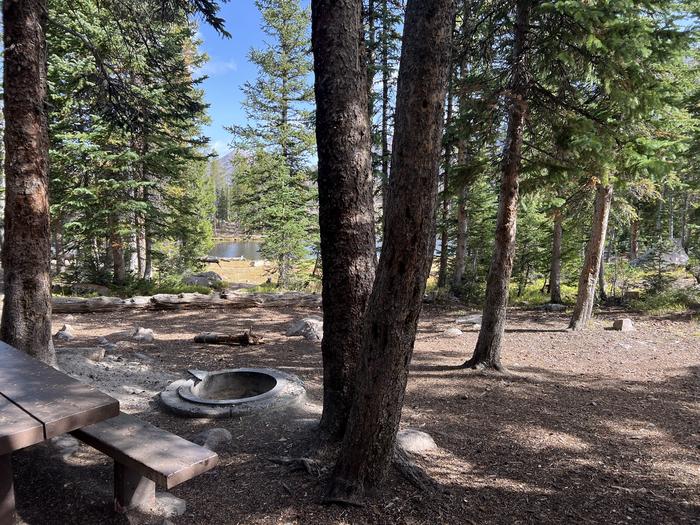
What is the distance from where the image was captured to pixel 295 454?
333cm

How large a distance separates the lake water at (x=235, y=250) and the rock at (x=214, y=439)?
4269cm

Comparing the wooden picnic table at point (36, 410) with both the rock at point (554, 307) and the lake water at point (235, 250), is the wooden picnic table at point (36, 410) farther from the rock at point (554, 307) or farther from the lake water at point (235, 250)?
the lake water at point (235, 250)

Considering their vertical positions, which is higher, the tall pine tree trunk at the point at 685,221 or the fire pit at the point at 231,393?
the tall pine tree trunk at the point at 685,221

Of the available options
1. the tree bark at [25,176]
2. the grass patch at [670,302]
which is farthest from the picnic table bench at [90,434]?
the grass patch at [670,302]

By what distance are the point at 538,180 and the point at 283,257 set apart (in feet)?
33.6

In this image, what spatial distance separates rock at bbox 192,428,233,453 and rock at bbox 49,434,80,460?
92 cm

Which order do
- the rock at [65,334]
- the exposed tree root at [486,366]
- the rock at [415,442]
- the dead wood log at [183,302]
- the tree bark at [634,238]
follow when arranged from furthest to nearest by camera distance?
the tree bark at [634,238]
the dead wood log at [183,302]
the rock at [65,334]
the exposed tree root at [486,366]
the rock at [415,442]

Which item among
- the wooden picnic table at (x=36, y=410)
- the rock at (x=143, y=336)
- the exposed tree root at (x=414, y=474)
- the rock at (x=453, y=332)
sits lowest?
the rock at (x=453, y=332)

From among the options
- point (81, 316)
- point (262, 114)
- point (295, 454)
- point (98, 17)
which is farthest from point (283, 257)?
point (295, 454)

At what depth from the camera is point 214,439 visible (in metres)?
3.74

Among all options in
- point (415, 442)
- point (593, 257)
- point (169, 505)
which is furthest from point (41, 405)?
point (593, 257)

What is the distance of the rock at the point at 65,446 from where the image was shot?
333cm

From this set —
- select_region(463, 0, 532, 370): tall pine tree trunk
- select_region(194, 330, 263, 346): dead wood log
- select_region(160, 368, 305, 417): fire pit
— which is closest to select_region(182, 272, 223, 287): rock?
select_region(194, 330, 263, 346): dead wood log

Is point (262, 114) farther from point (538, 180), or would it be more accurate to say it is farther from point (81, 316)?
point (538, 180)
